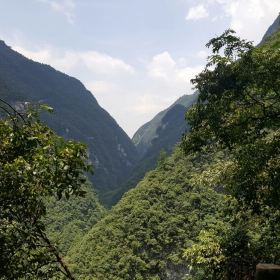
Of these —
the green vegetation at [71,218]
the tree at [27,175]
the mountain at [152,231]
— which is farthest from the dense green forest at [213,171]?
the green vegetation at [71,218]

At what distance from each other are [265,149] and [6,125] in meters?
7.98

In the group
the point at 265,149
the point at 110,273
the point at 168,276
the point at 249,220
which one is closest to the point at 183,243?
the point at 168,276

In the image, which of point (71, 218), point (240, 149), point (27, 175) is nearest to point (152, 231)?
point (240, 149)

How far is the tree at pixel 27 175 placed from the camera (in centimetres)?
566

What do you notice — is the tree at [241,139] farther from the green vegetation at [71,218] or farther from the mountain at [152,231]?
the green vegetation at [71,218]

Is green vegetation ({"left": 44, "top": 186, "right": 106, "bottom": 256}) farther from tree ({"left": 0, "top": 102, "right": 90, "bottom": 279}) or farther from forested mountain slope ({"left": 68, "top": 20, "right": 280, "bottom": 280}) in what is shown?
tree ({"left": 0, "top": 102, "right": 90, "bottom": 279})

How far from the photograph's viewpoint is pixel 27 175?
5586mm

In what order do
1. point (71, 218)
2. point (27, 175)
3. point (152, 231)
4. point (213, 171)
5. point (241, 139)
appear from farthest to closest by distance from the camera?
1. point (71, 218)
2. point (152, 231)
3. point (213, 171)
4. point (241, 139)
5. point (27, 175)

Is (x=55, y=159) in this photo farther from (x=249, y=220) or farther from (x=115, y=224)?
(x=115, y=224)

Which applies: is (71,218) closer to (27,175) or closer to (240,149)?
(240,149)

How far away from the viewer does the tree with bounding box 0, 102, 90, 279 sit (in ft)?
18.6

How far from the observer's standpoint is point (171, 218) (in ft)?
267

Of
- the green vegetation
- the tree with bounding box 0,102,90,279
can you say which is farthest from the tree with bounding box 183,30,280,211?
the green vegetation

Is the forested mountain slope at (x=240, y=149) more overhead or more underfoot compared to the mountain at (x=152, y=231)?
more overhead
